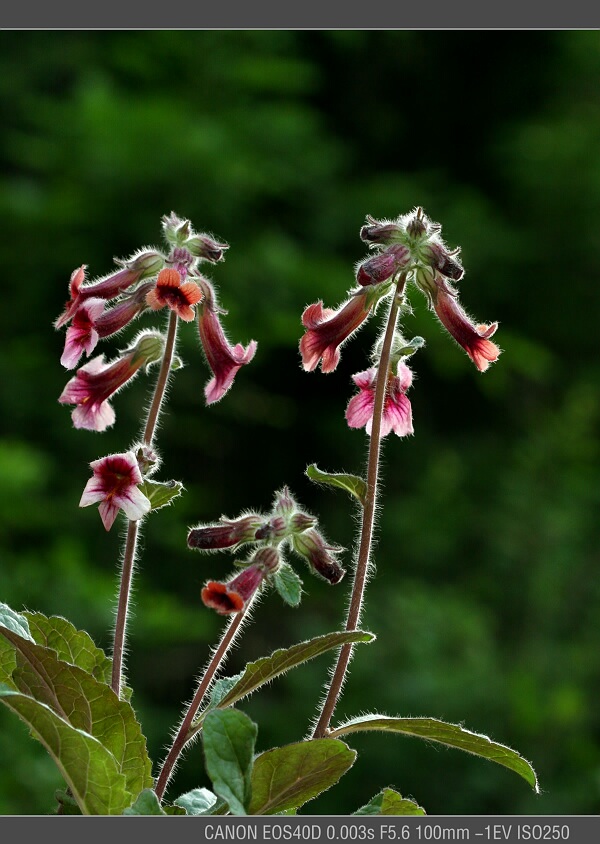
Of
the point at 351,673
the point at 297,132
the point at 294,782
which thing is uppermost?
the point at 297,132

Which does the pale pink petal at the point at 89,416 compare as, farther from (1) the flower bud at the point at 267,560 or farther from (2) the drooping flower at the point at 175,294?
(1) the flower bud at the point at 267,560

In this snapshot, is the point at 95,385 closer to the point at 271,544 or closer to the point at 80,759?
the point at 271,544

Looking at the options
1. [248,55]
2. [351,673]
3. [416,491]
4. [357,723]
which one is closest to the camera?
[357,723]

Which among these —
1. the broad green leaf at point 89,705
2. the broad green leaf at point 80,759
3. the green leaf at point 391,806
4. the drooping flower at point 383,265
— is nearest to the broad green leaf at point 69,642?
the broad green leaf at point 89,705

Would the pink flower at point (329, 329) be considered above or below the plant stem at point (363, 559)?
above

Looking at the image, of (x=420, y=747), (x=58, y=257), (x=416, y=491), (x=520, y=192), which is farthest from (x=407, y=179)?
(x=420, y=747)

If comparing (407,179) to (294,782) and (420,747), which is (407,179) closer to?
(420,747)

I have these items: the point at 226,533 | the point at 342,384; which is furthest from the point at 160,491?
the point at 342,384
